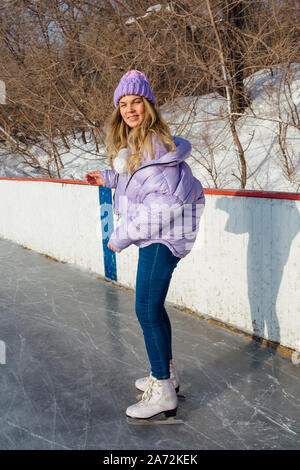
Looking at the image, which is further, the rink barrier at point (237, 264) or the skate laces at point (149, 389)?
the rink barrier at point (237, 264)

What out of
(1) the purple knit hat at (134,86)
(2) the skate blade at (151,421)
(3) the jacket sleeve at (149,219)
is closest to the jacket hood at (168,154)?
(3) the jacket sleeve at (149,219)

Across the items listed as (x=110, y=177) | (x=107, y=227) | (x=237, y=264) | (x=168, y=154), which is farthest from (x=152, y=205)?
(x=107, y=227)

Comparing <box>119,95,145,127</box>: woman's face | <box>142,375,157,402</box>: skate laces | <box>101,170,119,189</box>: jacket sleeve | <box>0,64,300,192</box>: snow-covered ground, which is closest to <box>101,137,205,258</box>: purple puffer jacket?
<box>119,95,145,127</box>: woman's face

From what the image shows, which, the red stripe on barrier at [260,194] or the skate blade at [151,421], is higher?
the red stripe on barrier at [260,194]

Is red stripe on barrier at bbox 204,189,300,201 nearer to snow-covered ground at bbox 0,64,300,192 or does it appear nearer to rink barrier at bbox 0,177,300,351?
rink barrier at bbox 0,177,300,351

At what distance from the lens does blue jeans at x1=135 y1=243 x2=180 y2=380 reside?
1781 mm

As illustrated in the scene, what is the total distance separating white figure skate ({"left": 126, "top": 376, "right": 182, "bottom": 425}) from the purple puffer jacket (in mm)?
638

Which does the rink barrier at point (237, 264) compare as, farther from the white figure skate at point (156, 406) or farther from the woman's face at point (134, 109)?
the woman's face at point (134, 109)

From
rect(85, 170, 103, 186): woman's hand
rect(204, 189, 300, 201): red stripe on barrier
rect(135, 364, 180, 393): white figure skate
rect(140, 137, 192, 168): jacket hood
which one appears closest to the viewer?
rect(140, 137, 192, 168): jacket hood

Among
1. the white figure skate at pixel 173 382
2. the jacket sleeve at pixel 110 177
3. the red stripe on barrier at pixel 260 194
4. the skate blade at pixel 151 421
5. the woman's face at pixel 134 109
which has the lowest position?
the skate blade at pixel 151 421

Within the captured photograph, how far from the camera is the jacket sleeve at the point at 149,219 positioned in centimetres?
164

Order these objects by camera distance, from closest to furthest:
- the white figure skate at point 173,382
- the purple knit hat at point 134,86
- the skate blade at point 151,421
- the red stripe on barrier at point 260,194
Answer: the purple knit hat at point 134,86, the skate blade at point 151,421, the white figure skate at point 173,382, the red stripe on barrier at point 260,194
